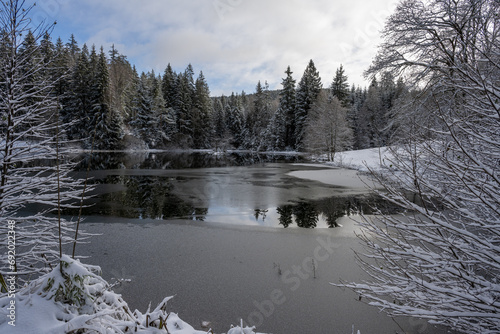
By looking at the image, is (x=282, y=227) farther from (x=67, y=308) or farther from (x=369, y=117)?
(x=369, y=117)

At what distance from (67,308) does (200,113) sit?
55747mm

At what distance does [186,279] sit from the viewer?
4793 mm

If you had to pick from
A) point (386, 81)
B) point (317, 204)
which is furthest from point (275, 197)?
point (386, 81)

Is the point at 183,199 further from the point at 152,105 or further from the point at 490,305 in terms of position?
the point at 152,105

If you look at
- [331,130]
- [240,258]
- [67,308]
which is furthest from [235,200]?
[331,130]

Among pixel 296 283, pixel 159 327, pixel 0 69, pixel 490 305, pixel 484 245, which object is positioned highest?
pixel 0 69

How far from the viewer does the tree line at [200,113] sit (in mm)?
35719

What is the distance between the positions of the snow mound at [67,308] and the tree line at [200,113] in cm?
3258

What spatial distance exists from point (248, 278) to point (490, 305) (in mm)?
3754

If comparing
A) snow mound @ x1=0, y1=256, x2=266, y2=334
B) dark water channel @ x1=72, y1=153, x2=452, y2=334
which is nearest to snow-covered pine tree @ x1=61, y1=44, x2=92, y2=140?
dark water channel @ x1=72, y1=153, x2=452, y2=334

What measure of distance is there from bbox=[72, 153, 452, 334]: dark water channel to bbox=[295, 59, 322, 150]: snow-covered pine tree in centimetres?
3628

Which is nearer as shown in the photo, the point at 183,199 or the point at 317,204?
the point at 317,204

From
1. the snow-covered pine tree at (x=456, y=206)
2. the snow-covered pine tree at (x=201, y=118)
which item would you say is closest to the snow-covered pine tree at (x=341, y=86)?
the snow-covered pine tree at (x=201, y=118)

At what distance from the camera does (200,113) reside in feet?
180
